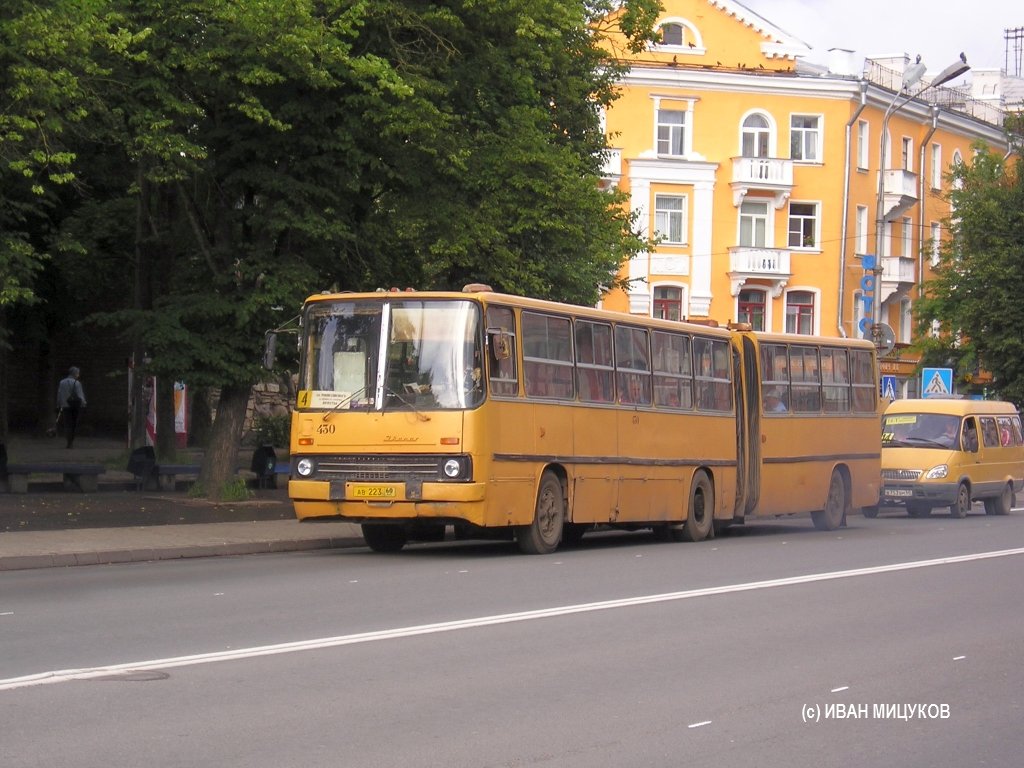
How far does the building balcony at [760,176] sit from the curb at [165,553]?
124 feet

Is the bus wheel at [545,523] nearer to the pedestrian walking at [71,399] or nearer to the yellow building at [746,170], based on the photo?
the pedestrian walking at [71,399]

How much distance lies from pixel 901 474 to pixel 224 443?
13.8 metres

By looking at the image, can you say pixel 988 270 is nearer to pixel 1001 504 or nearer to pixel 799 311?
pixel 799 311

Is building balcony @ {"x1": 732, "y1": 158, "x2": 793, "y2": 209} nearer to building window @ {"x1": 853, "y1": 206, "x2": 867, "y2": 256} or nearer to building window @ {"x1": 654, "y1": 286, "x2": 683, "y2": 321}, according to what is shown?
building window @ {"x1": 853, "y1": 206, "x2": 867, "y2": 256}

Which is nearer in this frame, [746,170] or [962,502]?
[962,502]

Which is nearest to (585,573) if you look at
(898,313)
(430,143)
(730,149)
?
(430,143)

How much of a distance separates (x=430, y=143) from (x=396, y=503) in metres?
7.12

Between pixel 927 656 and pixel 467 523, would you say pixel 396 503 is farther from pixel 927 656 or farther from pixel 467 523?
pixel 927 656

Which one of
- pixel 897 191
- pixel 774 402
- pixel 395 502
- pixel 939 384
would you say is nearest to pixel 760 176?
pixel 897 191

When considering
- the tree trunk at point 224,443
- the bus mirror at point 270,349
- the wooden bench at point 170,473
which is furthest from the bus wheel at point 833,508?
the bus mirror at point 270,349

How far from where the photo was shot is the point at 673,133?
2207 inches

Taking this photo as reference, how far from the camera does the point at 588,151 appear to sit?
111ft

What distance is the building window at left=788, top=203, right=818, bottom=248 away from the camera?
57438 millimetres

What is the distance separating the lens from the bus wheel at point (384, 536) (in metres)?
19.1
